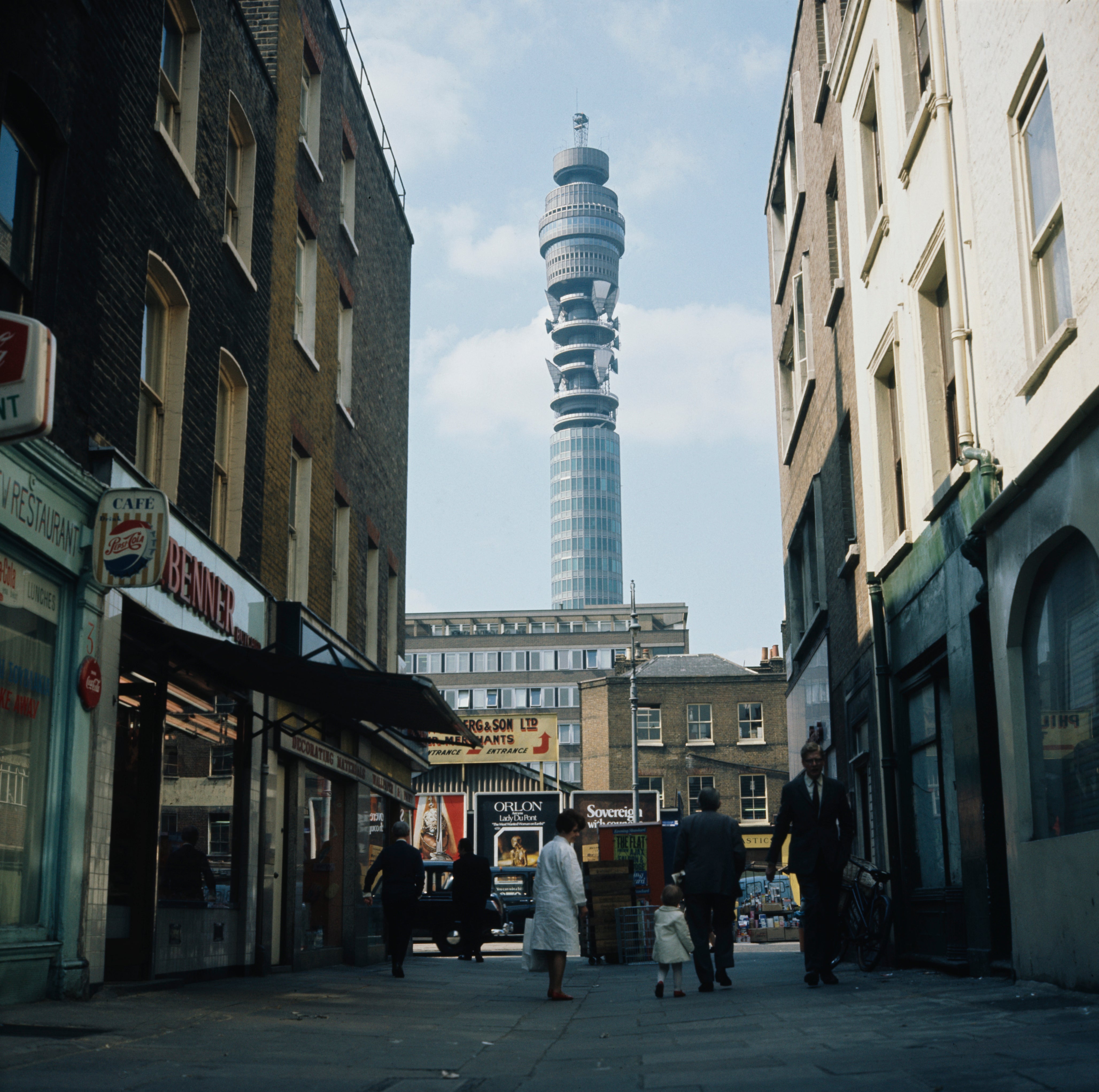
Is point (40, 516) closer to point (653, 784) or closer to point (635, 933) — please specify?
point (635, 933)

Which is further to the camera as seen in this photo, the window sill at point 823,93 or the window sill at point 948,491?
the window sill at point 823,93

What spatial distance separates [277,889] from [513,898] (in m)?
14.2

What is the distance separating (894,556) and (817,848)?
3.92m

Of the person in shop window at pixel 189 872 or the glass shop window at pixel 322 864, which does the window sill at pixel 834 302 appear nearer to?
the glass shop window at pixel 322 864

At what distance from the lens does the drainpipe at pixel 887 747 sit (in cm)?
1427

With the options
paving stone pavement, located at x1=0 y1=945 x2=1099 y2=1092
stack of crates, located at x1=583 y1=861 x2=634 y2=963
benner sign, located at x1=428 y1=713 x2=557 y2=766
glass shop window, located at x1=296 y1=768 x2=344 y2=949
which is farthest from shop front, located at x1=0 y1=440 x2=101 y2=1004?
benner sign, located at x1=428 y1=713 x2=557 y2=766

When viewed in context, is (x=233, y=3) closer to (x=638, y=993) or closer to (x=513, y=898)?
(x=638, y=993)

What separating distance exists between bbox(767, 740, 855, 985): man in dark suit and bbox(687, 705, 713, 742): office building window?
5441cm

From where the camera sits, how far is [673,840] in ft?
104

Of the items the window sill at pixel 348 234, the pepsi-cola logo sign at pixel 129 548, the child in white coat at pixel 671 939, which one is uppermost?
the window sill at pixel 348 234

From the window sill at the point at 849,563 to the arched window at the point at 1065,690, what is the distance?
6.55 meters

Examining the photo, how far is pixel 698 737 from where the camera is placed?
2594 inches

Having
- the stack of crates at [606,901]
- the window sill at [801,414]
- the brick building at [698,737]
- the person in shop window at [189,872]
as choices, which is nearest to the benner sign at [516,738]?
the window sill at [801,414]

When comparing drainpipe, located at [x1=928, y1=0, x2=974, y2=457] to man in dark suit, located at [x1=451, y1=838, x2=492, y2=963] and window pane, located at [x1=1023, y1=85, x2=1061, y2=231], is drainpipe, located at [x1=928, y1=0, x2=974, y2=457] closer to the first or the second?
window pane, located at [x1=1023, y1=85, x2=1061, y2=231]
